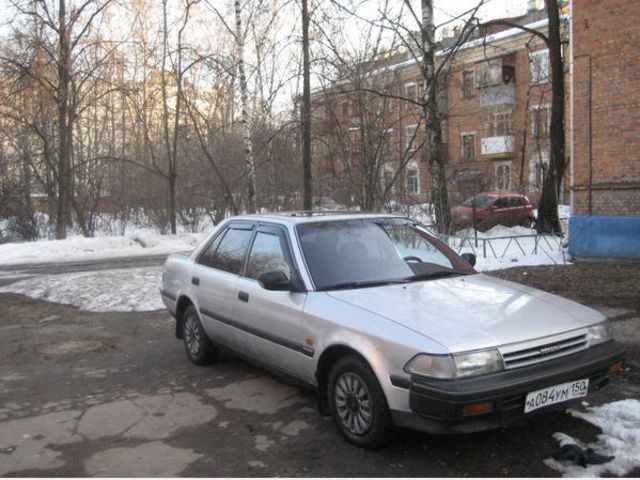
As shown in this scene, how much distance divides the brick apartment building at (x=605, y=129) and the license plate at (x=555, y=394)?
8.51m

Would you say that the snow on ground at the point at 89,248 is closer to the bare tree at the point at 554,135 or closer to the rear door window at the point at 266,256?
the bare tree at the point at 554,135

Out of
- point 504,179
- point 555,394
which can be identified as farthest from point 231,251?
point 504,179

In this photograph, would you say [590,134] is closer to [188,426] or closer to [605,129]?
[605,129]

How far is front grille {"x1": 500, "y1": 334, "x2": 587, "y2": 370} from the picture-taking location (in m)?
3.38

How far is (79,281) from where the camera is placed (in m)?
10.9

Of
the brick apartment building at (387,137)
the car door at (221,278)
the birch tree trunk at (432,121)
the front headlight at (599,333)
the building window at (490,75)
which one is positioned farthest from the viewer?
the building window at (490,75)

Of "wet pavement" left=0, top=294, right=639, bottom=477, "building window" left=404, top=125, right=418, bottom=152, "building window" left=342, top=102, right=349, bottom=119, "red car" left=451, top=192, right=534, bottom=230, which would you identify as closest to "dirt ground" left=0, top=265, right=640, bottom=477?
"wet pavement" left=0, top=294, right=639, bottom=477

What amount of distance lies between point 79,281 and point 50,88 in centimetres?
1198

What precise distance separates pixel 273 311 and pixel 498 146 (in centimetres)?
3781

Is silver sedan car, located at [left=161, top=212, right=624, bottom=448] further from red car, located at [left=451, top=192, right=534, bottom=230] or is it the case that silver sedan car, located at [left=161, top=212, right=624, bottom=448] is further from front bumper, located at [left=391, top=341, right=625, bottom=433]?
red car, located at [left=451, top=192, right=534, bottom=230]

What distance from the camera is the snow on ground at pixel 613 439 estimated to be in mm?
3340

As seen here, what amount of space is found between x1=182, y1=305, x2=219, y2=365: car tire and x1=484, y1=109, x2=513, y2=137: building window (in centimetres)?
3714

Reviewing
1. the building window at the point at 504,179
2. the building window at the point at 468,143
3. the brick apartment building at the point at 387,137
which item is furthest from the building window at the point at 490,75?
the building window at the point at 504,179

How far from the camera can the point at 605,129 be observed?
11430mm
